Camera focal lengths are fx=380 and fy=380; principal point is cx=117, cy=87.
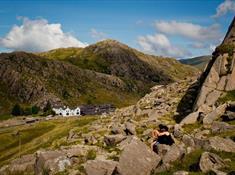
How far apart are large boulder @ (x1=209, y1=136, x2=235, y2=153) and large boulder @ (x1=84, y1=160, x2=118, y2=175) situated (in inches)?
356

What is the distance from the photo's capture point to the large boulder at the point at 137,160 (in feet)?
103

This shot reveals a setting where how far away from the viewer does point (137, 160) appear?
1265 inches

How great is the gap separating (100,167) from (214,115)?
22901 mm

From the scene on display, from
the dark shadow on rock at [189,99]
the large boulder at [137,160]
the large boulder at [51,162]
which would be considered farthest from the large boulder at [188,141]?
the dark shadow on rock at [189,99]

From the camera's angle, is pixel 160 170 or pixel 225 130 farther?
pixel 225 130

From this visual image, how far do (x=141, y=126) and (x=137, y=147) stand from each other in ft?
81.9

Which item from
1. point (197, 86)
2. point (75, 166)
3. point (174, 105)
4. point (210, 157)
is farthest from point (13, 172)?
point (197, 86)

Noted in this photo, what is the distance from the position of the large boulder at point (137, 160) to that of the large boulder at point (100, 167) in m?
1.11

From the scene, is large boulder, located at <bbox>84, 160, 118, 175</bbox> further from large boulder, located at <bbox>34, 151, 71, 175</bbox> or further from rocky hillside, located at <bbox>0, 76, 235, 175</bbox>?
large boulder, located at <bbox>34, 151, 71, 175</bbox>

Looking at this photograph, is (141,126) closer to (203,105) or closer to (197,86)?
(203,105)

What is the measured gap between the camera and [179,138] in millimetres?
41094

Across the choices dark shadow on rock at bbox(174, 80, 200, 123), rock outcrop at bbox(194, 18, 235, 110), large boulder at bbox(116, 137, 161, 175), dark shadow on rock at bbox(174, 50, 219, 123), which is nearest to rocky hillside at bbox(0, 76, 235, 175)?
large boulder at bbox(116, 137, 161, 175)

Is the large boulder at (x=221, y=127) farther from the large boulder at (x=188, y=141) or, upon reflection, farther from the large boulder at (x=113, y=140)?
the large boulder at (x=113, y=140)

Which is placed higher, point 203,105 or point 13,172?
point 203,105
